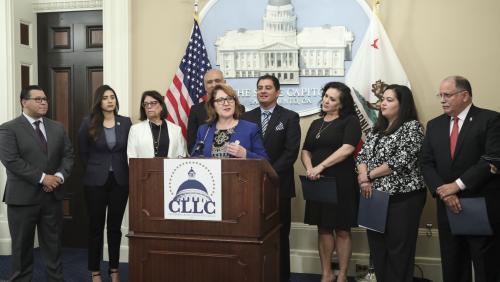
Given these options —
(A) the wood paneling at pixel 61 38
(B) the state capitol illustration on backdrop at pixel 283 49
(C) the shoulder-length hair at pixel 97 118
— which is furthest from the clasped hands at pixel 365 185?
(A) the wood paneling at pixel 61 38

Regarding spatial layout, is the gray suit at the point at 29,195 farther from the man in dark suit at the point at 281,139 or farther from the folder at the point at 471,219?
the folder at the point at 471,219

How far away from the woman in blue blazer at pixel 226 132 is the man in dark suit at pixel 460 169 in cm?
117

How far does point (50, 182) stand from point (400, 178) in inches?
96.9

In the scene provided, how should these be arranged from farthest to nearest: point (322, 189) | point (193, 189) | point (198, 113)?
point (198, 113) < point (322, 189) < point (193, 189)

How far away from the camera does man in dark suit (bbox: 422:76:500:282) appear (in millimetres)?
3057

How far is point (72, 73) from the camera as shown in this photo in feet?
17.3

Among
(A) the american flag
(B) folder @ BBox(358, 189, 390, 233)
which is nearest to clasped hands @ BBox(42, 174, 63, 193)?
(A) the american flag

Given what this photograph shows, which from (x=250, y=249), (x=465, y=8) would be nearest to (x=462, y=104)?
(x=465, y=8)

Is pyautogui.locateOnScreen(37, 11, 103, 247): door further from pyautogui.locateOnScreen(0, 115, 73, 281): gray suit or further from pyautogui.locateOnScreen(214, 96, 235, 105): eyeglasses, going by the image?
pyautogui.locateOnScreen(214, 96, 235, 105): eyeglasses

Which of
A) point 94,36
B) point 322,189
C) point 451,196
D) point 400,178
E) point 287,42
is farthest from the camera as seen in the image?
point 94,36

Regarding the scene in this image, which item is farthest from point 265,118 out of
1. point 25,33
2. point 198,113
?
point 25,33

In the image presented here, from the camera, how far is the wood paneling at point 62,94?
5320 millimetres

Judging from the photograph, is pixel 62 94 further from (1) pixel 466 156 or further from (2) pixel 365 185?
(1) pixel 466 156

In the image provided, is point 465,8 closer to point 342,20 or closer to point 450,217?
point 342,20
